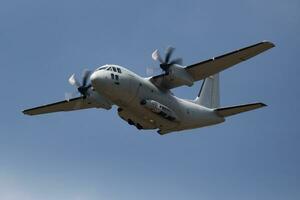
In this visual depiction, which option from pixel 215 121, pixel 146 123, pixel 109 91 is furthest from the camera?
pixel 215 121

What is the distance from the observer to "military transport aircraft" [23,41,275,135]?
3778 cm

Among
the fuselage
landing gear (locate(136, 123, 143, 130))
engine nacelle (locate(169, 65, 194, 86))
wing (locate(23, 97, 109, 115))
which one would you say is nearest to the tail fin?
the fuselage

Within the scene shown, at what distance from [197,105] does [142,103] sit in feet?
20.3

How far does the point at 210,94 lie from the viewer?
156 feet

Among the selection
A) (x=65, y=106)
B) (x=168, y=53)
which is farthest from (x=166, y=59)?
(x=65, y=106)

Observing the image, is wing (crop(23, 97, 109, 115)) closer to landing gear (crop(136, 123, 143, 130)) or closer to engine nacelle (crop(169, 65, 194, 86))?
landing gear (crop(136, 123, 143, 130))

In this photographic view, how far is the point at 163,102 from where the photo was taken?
39.7 meters

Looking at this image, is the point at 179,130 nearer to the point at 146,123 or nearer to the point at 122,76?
the point at 146,123

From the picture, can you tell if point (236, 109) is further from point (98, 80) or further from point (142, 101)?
point (98, 80)

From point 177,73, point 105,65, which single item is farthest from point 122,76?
point 177,73

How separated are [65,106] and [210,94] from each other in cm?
1187

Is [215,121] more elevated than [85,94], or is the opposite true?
[85,94]

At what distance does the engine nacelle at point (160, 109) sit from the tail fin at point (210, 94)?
238 inches

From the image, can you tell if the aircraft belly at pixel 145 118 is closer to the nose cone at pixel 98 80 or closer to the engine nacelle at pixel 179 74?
the nose cone at pixel 98 80
